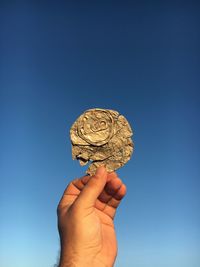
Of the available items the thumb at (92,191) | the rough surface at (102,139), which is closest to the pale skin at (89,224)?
the thumb at (92,191)

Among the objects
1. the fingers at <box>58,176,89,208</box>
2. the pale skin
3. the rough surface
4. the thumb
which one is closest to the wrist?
the pale skin

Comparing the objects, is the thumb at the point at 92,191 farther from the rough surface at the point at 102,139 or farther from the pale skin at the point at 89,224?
the rough surface at the point at 102,139

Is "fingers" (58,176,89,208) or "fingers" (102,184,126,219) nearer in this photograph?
"fingers" (58,176,89,208)

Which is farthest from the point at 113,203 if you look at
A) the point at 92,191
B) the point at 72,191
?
the point at 92,191

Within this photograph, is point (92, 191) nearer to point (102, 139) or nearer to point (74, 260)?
point (74, 260)

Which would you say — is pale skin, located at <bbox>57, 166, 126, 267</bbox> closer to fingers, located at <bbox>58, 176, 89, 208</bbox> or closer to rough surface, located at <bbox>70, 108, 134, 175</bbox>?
fingers, located at <bbox>58, 176, 89, 208</bbox>

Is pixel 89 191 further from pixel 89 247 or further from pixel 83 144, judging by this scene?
pixel 83 144

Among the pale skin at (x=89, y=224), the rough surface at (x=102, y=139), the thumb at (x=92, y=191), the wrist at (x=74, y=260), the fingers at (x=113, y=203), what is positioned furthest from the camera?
the rough surface at (x=102, y=139)
